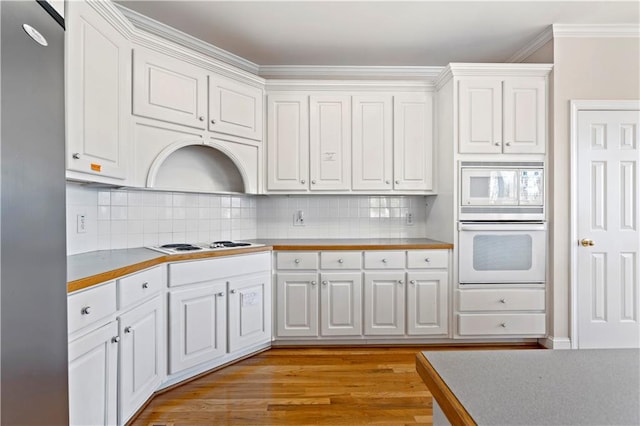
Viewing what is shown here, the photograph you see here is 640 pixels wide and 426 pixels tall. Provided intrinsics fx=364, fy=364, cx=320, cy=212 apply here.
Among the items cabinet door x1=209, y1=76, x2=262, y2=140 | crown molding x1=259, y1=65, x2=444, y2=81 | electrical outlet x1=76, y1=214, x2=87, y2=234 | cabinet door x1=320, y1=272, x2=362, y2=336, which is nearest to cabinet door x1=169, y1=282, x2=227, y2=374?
A: electrical outlet x1=76, y1=214, x2=87, y2=234

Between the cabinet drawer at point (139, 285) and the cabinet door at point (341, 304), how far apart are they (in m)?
1.32

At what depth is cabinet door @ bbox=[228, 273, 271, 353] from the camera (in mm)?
2658

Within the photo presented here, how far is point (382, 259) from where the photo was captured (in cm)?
303

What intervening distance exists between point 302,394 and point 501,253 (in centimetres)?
193

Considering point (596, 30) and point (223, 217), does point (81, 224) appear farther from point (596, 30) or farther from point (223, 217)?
point (596, 30)

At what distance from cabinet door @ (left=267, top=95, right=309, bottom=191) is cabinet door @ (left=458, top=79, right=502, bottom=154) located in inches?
52.1

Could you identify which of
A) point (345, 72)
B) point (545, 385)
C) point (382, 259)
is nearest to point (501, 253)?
point (382, 259)

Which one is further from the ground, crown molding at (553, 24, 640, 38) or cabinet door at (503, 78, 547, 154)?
crown molding at (553, 24, 640, 38)

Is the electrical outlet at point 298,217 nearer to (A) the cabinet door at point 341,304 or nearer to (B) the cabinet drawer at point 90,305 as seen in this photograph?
(A) the cabinet door at point 341,304

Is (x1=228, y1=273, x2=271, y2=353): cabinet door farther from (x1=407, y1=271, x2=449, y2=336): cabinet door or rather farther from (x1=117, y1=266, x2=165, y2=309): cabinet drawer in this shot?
(x1=407, y1=271, x2=449, y2=336): cabinet door

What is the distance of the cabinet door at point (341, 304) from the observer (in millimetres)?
3023

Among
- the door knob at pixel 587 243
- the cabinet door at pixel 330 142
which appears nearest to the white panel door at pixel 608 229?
the door knob at pixel 587 243

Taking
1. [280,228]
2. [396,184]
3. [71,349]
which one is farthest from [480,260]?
[71,349]

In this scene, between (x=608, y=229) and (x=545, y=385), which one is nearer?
(x=545, y=385)
